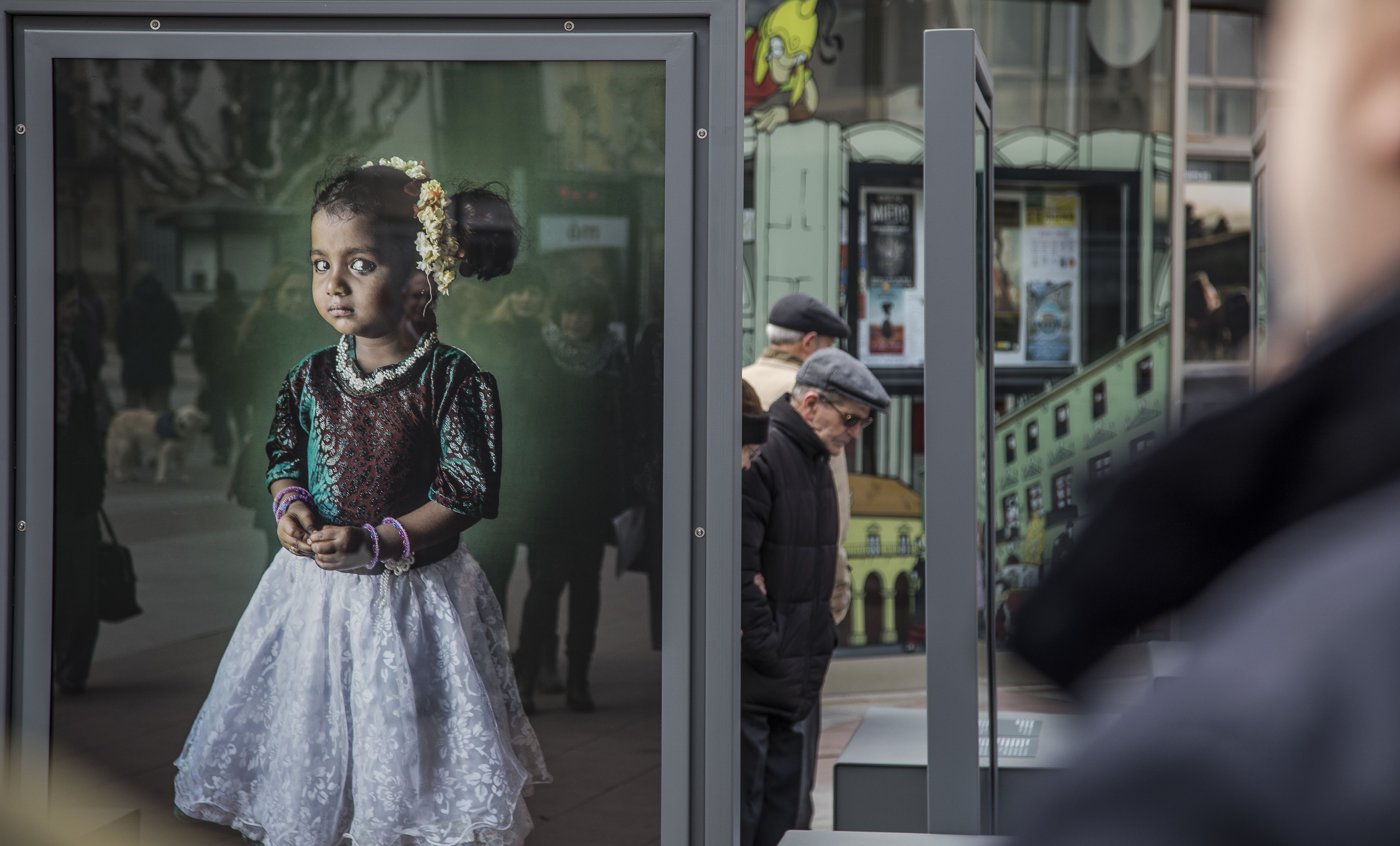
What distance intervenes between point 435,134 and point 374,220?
0.19 metres

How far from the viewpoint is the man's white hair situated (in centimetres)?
495

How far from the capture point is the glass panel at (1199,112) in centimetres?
689

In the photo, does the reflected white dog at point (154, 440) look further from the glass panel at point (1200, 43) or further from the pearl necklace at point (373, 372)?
the glass panel at point (1200, 43)

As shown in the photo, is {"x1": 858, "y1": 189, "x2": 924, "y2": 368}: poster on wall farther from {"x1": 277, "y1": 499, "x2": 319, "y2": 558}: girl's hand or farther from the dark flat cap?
{"x1": 277, "y1": 499, "x2": 319, "y2": 558}: girl's hand

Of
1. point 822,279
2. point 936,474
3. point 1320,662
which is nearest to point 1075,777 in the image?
point 1320,662

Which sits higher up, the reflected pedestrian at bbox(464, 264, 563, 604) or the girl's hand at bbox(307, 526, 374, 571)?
the reflected pedestrian at bbox(464, 264, 563, 604)

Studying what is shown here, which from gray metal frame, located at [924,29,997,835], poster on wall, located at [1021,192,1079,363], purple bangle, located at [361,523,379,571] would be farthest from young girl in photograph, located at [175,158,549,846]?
poster on wall, located at [1021,192,1079,363]

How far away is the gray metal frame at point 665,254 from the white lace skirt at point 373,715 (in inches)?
12.2

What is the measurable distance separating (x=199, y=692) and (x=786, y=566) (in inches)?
80.9

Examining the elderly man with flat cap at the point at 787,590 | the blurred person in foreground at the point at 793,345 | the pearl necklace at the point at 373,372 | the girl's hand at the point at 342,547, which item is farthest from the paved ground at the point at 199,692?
the blurred person in foreground at the point at 793,345

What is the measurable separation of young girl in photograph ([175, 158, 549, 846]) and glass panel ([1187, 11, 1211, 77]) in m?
5.56

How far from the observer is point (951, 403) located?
7.19ft

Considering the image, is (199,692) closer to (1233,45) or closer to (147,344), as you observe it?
(147,344)

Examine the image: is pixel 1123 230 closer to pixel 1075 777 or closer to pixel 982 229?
pixel 982 229
